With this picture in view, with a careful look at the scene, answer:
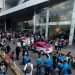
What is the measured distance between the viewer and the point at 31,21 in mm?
44344

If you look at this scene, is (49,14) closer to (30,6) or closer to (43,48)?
(30,6)

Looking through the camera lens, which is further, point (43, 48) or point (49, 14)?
point (49, 14)

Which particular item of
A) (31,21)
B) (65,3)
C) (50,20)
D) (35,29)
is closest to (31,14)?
(31,21)

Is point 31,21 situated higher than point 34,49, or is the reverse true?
point 31,21

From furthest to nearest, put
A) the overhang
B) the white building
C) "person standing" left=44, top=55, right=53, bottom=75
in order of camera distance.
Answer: the overhang → the white building → "person standing" left=44, top=55, right=53, bottom=75

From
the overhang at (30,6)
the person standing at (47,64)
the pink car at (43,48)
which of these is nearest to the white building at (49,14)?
the overhang at (30,6)

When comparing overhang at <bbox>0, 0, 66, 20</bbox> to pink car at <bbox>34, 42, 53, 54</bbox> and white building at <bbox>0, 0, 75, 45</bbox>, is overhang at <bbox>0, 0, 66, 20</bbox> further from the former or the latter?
pink car at <bbox>34, 42, 53, 54</bbox>

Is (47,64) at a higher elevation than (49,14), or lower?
lower

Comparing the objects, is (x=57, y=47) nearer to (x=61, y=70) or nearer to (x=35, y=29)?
(x=61, y=70)

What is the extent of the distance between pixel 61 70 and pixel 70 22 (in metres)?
17.2

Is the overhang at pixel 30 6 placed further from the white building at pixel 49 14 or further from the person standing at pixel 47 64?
the person standing at pixel 47 64

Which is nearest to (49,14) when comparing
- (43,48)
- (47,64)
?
(43,48)

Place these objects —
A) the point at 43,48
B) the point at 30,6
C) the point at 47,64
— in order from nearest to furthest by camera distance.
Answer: the point at 47,64, the point at 43,48, the point at 30,6

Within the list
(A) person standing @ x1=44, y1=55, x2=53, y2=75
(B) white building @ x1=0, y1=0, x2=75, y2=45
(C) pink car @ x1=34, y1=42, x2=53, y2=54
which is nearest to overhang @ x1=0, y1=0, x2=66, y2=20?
(B) white building @ x1=0, y1=0, x2=75, y2=45
